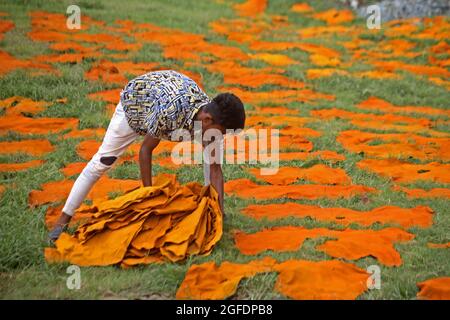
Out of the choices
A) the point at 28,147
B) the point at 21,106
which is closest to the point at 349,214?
the point at 28,147

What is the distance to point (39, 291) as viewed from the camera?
314cm

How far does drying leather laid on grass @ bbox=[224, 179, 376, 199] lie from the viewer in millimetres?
4859

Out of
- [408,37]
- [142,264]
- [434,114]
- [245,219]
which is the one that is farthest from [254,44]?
[142,264]

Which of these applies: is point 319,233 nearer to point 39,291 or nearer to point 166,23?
point 39,291

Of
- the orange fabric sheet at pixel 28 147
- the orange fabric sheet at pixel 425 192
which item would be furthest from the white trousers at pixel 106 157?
the orange fabric sheet at pixel 425 192

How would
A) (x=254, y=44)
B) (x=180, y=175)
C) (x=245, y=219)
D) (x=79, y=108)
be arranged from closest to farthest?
(x=245, y=219)
(x=180, y=175)
(x=79, y=108)
(x=254, y=44)

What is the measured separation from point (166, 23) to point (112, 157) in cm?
756

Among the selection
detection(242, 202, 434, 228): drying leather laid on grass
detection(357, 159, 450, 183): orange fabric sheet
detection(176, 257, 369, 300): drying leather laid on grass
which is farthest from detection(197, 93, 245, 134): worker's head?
detection(357, 159, 450, 183): orange fabric sheet

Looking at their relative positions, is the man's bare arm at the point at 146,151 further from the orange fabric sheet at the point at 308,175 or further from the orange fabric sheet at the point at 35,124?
the orange fabric sheet at the point at 35,124

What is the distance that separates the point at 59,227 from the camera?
12.6ft

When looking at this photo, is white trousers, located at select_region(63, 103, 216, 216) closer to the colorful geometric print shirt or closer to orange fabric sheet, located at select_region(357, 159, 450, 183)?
the colorful geometric print shirt

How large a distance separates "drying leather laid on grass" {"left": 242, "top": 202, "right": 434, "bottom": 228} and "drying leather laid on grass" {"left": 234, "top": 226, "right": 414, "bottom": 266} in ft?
0.69

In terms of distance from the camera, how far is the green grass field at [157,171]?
3242mm
